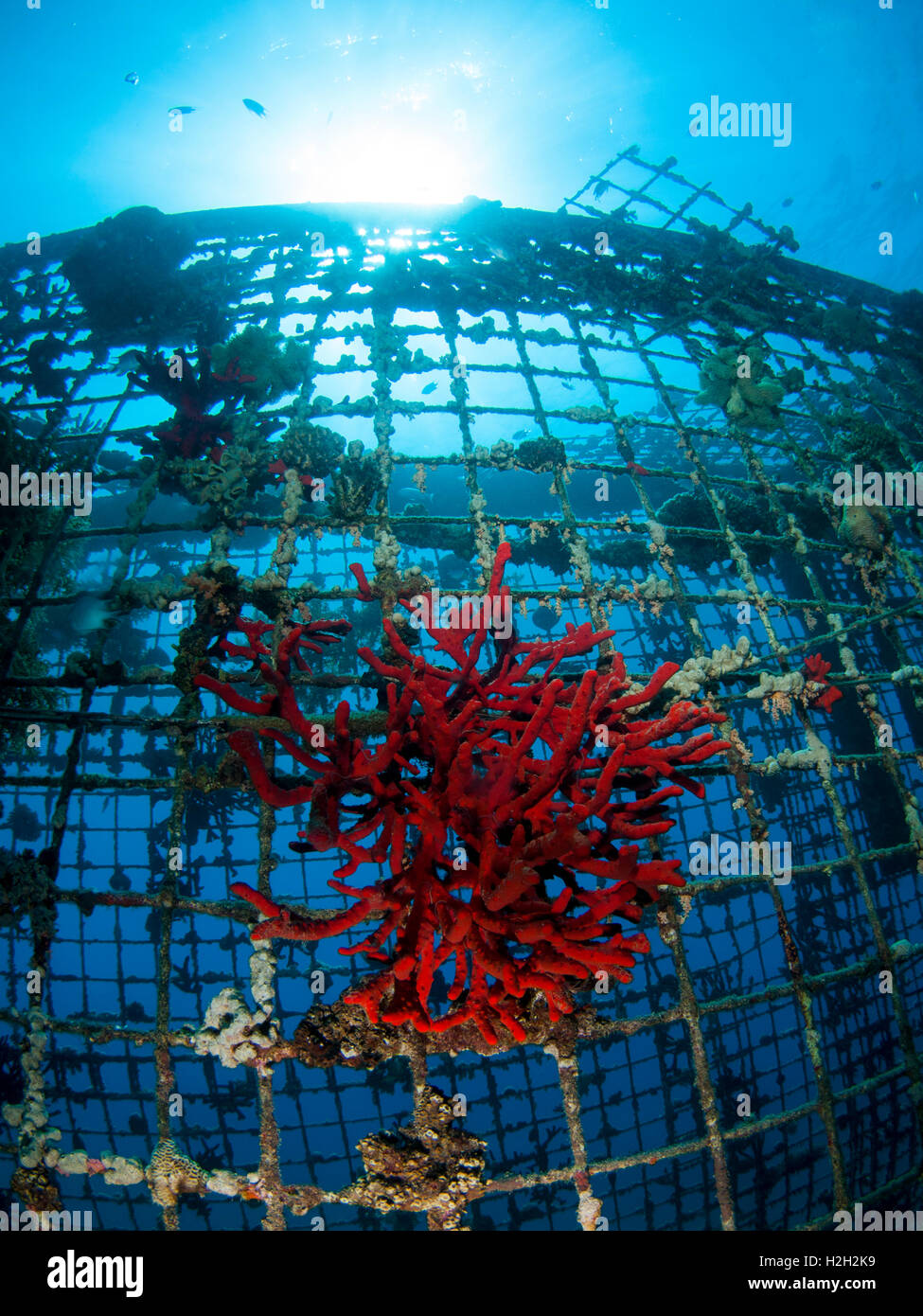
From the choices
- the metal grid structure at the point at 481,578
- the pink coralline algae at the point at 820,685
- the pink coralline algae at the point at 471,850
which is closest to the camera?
the pink coralline algae at the point at 471,850

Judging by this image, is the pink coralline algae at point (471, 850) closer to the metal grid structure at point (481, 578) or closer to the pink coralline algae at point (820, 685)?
the metal grid structure at point (481, 578)

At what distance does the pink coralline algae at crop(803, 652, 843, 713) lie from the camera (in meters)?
4.93

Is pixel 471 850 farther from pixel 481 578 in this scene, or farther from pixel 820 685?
pixel 820 685

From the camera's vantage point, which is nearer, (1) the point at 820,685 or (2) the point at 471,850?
(2) the point at 471,850

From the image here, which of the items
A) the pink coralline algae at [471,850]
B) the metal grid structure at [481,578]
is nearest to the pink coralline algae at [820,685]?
the metal grid structure at [481,578]

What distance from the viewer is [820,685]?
16.3 ft

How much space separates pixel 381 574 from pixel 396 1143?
373cm

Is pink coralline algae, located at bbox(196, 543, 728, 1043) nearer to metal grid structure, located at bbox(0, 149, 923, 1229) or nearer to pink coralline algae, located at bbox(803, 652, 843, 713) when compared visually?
metal grid structure, located at bbox(0, 149, 923, 1229)

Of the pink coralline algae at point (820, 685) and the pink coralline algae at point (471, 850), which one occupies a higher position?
the pink coralline algae at point (820, 685)

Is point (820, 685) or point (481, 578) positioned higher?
point (481, 578)

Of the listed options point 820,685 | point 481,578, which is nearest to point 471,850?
point 481,578

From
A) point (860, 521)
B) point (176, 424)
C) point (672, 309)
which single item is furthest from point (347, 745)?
point (672, 309)

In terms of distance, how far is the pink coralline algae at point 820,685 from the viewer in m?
4.93

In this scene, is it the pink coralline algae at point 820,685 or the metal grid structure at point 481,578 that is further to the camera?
the pink coralline algae at point 820,685
